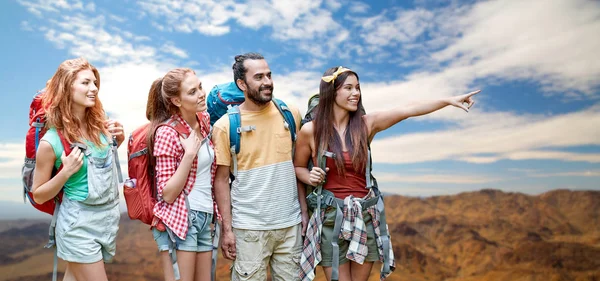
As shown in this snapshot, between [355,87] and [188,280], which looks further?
[355,87]

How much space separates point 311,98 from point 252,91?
700mm

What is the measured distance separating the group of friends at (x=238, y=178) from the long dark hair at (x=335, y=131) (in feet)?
0.04

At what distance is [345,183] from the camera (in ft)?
16.0

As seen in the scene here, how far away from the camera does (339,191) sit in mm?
4891

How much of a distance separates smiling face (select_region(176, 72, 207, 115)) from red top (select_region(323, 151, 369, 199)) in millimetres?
1328

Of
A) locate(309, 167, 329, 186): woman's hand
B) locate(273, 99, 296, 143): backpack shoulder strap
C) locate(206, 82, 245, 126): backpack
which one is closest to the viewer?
locate(309, 167, 329, 186): woman's hand

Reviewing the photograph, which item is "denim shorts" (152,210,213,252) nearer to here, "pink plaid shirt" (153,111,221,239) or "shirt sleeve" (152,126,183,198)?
"pink plaid shirt" (153,111,221,239)

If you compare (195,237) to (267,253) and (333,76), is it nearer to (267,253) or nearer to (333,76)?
(267,253)

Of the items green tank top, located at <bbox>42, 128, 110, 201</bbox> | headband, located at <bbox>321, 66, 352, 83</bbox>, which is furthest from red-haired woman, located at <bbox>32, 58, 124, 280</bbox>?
headband, located at <bbox>321, 66, 352, 83</bbox>

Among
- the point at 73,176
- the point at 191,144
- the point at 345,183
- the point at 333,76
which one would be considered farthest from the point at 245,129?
the point at 73,176

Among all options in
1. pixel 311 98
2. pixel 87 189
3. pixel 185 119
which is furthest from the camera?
pixel 311 98

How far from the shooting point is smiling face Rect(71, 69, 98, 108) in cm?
445

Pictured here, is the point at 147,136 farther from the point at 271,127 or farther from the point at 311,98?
the point at 311,98

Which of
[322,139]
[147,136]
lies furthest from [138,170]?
[322,139]
